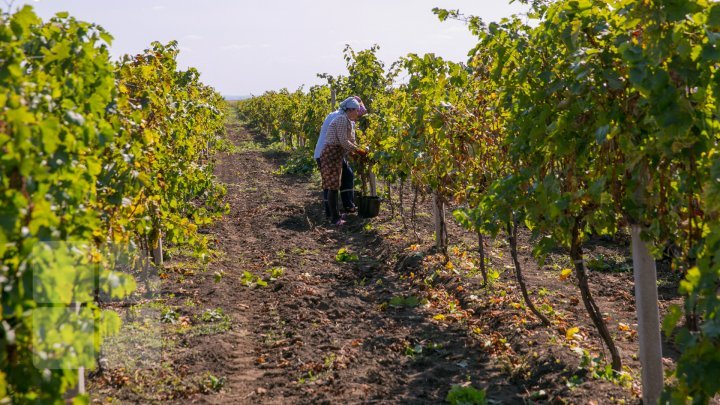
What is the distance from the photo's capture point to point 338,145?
10031 millimetres

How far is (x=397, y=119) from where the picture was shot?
910 centimetres

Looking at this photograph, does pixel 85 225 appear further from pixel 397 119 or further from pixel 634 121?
pixel 397 119

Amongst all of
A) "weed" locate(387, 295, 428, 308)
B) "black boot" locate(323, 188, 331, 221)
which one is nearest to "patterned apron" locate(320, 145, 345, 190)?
"black boot" locate(323, 188, 331, 221)

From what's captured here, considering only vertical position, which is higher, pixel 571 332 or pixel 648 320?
pixel 648 320

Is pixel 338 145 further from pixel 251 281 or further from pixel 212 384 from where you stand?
pixel 212 384

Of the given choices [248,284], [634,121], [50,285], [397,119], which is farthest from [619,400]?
[397,119]

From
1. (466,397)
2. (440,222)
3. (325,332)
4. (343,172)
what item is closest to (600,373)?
(466,397)

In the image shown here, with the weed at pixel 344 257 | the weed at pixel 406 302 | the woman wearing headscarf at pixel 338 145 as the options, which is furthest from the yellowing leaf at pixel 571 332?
the woman wearing headscarf at pixel 338 145

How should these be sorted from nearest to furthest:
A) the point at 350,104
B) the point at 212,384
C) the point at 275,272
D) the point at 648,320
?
the point at 648,320 < the point at 212,384 < the point at 275,272 < the point at 350,104

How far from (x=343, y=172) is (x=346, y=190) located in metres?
0.42

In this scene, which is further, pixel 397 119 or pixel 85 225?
pixel 397 119

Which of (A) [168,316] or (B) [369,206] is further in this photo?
(B) [369,206]

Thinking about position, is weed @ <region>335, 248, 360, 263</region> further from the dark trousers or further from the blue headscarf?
the blue headscarf

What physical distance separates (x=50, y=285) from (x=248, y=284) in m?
4.86
